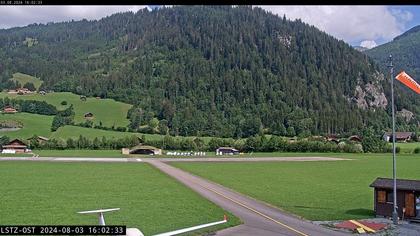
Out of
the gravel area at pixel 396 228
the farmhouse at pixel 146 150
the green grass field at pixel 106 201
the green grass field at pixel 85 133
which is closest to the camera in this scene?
the gravel area at pixel 396 228

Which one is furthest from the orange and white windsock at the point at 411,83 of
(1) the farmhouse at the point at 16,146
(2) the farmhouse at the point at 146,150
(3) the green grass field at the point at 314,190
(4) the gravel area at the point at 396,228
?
(1) the farmhouse at the point at 16,146

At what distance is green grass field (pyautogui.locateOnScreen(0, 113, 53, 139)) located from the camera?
16421cm

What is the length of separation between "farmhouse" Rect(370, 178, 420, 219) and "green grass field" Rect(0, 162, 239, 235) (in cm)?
1114

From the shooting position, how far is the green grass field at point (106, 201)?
29.8 m

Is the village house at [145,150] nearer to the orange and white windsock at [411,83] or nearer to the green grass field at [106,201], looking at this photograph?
the green grass field at [106,201]

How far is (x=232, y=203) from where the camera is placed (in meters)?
37.8

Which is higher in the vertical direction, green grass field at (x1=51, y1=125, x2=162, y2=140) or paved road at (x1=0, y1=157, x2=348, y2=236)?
green grass field at (x1=51, y1=125, x2=162, y2=140)

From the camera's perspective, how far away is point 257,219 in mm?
30312

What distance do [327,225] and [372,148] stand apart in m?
116

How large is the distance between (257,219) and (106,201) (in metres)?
14.9

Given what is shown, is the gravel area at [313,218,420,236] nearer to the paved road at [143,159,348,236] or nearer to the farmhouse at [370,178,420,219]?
the farmhouse at [370,178,420,219]

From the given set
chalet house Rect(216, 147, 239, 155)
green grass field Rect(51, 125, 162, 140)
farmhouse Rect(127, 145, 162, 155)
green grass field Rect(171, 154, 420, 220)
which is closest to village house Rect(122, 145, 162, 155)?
farmhouse Rect(127, 145, 162, 155)

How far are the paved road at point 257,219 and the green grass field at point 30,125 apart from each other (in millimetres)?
135185
